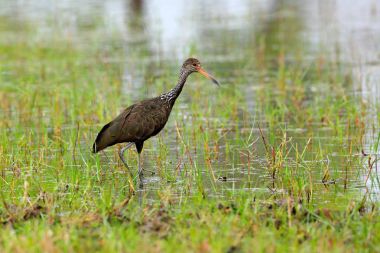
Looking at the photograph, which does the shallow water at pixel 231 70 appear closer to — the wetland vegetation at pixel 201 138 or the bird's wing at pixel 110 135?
the wetland vegetation at pixel 201 138

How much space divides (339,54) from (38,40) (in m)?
7.00

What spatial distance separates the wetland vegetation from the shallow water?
0.04 meters

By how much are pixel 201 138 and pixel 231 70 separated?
544 cm

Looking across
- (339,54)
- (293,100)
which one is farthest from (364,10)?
(293,100)

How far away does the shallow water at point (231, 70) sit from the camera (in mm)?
8750

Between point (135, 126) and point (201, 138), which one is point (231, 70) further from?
point (135, 126)

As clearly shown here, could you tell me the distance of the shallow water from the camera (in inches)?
344

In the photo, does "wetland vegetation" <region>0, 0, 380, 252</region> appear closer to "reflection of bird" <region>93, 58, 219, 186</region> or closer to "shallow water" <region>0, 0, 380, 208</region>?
"shallow water" <region>0, 0, 380, 208</region>

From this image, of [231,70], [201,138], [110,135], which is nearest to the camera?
[110,135]

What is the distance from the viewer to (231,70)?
15.7 meters

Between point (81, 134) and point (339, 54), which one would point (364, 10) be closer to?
point (339, 54)

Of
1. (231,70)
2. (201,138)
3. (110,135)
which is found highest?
(231,70)

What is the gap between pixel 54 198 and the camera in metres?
7.52

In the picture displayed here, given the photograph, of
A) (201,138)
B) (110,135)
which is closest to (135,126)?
(110,135)
